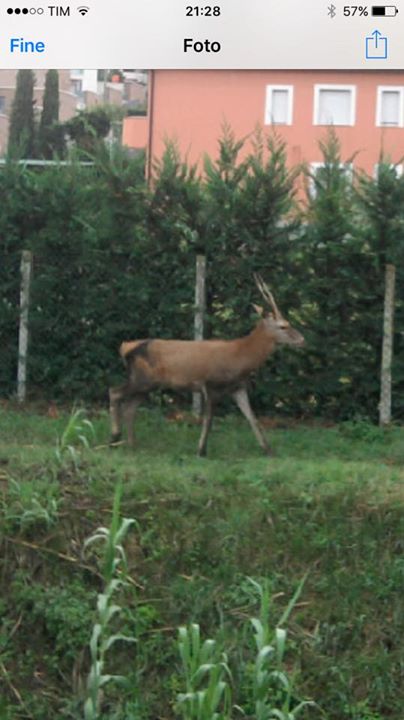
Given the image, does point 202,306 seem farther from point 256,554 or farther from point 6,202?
point 256,554

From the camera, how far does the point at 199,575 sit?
25.0ft

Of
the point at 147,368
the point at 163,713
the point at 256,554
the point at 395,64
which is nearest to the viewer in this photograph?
the point at 395,64

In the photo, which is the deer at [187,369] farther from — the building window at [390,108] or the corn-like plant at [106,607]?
the building window at [390,108]

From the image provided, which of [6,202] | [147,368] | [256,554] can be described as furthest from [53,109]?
[256,554]

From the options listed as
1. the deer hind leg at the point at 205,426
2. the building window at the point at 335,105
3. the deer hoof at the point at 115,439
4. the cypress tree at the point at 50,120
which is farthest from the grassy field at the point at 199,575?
the cypress tree at the point at 50,120

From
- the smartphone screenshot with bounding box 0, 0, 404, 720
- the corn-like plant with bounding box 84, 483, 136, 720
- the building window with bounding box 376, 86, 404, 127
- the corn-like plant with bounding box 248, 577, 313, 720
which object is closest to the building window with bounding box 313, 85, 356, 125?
the building window with bounding box 376, 86, 404, 127

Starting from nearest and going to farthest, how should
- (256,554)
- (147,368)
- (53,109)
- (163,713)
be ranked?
(163,713), (256,554), (147,368), (53,109)

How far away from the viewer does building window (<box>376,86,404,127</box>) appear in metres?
18.0

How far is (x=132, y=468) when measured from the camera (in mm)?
8578

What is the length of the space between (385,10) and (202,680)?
3607mm

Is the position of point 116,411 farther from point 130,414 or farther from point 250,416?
point 250,416

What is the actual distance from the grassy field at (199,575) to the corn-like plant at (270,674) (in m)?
0.15

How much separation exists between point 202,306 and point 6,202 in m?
2.12

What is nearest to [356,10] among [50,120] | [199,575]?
[199,575]
